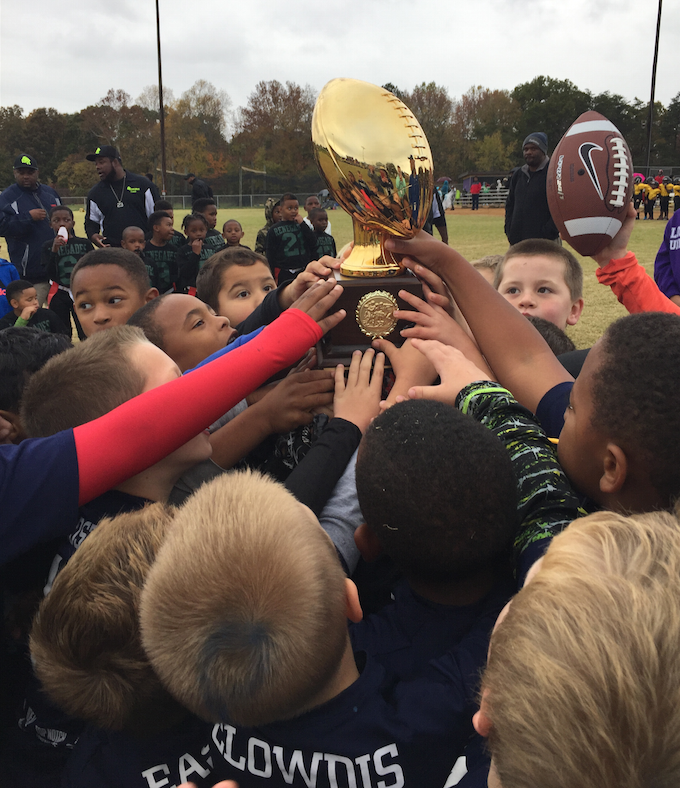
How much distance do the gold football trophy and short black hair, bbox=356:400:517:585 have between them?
0.72 meters

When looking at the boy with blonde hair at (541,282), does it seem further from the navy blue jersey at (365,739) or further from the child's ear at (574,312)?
the navy blue jersey at (365,739)

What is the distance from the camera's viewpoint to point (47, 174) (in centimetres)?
4766

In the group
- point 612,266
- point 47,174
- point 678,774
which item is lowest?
point 678,774

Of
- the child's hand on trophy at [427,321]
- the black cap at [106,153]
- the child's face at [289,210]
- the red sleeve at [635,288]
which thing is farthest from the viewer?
the child's face at [289,210]

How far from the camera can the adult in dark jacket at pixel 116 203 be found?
24.6 ft

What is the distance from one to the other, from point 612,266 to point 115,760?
7.35 ft

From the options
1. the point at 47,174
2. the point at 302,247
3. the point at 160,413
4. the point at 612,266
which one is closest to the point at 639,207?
the point at 302,247

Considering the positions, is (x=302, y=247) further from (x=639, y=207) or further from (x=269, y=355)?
(x=639, y=207)

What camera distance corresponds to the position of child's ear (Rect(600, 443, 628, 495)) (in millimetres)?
1106

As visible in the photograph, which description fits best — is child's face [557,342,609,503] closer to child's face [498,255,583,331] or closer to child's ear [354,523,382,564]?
child's ear [354,523,382,564]

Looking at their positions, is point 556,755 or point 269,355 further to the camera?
point 269,355

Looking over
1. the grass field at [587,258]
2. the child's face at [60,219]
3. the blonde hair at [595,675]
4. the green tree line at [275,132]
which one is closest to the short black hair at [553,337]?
the blonde hair at [595,675]

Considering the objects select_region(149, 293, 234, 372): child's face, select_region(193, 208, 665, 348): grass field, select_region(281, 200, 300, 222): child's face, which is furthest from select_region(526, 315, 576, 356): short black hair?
select_region(281, 200, 300, 222): child's face

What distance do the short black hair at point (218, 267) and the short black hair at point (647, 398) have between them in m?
2.03
